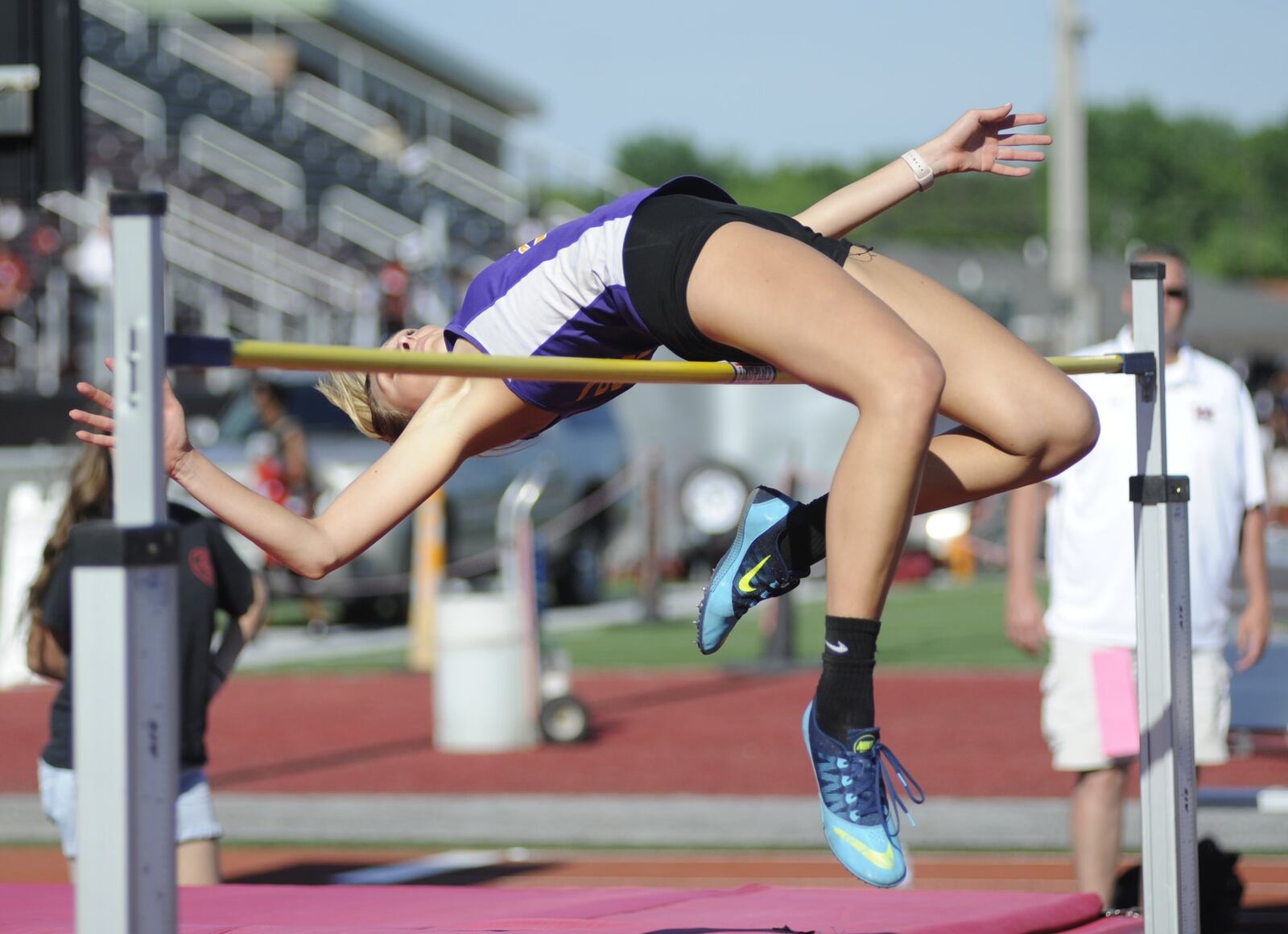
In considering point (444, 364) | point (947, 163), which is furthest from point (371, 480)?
point (947, 163)

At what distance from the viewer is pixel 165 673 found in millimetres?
2449

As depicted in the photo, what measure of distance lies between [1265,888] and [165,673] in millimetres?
4602

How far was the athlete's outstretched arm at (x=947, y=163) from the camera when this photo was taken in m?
3.70

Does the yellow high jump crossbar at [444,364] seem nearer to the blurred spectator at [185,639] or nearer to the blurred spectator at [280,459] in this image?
the blurred spectator at [185,639]

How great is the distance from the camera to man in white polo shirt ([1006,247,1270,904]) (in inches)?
199

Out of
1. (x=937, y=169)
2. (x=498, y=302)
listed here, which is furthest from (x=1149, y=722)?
(x=498, y=302)

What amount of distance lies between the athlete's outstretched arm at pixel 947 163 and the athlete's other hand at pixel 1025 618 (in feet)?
6.61

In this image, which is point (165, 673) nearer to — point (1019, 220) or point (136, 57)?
point (136, 57)

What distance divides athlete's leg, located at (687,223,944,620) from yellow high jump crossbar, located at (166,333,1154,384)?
0.44ft

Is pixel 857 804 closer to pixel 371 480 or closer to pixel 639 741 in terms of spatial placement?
pixel 371 480


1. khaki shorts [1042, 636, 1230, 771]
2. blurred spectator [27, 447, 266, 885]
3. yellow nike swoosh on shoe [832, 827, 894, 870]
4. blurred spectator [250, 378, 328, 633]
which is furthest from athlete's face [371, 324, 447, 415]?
blurred spectator [250, 378, 328, 633]

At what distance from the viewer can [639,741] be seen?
9172mm

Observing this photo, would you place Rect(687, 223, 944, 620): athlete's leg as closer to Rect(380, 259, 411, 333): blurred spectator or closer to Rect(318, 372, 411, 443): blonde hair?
Rect(318, 372, 411, 443): blonde hair

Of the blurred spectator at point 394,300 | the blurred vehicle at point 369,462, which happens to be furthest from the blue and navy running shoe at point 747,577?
the blurred spectator at point 394,300
